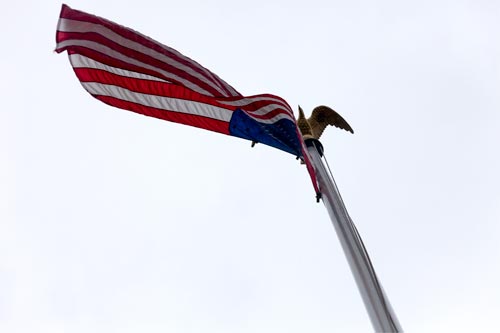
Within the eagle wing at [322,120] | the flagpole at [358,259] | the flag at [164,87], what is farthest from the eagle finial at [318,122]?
the flagpole at [358,259]

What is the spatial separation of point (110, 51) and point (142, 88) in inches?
40.2

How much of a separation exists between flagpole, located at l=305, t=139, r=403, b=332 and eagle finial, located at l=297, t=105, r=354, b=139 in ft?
2.76

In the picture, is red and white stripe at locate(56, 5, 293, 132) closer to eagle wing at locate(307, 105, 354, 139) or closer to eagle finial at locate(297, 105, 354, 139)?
eagle finial at locate(297, 105, 354, 139)

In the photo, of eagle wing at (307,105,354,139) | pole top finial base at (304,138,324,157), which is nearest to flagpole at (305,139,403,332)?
pole top finial base at (304,138,324,157)

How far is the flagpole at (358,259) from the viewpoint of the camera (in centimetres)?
729

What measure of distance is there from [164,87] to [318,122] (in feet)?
8.77

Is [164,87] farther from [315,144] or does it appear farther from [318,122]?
[315,144]

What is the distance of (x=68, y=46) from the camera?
1026 cm

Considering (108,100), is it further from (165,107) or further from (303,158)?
(303,158)

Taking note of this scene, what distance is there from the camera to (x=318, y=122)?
11.2m

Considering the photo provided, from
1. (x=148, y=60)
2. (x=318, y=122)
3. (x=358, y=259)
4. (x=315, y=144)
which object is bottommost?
(x=358, y=259)

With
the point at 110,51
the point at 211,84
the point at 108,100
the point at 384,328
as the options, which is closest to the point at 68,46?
the point at 110,51

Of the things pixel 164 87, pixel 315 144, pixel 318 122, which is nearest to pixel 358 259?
pixel 315 144

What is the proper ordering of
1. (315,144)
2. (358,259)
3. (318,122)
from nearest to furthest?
(358,259) → (315,144) → (318,122)
